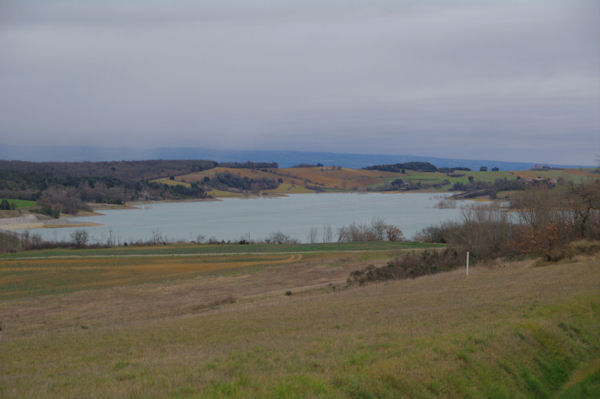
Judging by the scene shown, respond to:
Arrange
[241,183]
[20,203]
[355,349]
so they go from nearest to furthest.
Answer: [355,349]
[20,203]
[241,183]

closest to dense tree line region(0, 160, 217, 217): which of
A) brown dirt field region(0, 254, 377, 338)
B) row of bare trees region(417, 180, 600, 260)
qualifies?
brown dirt field region(0, 254, 377, 338)

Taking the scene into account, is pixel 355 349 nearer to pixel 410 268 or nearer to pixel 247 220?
pixel 410 268

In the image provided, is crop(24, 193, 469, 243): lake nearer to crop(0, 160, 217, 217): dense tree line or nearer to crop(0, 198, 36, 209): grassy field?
crop(0, 160, 217, 217): dense tree line

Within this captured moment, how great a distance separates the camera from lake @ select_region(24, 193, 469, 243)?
8450 cm

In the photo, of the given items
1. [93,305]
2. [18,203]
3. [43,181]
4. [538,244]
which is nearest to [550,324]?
[93,305]

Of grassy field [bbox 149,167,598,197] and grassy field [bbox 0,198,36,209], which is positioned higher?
grassy field [bbox 149,167,598,197]

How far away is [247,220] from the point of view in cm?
10544

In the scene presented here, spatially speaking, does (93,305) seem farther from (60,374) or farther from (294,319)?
(60,374)

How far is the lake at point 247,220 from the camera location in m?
84.5

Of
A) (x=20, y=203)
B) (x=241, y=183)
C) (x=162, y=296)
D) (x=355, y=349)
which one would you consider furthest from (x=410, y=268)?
(x=241, y=183)

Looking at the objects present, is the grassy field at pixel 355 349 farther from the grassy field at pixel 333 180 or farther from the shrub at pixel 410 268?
the grassy field at pixel 333 180

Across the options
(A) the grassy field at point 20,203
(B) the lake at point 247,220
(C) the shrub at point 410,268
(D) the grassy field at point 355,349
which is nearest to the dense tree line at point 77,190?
(A) the grassy field at point 20,203

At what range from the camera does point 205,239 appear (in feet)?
257

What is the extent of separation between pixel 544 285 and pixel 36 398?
48.1 ft
